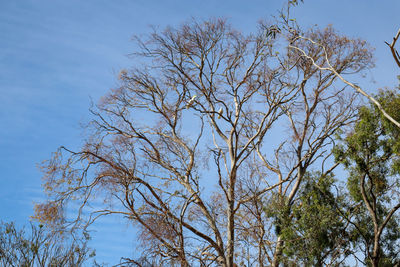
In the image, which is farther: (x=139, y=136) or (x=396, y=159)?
(x=139, y=136)

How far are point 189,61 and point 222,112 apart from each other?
5.27 ft

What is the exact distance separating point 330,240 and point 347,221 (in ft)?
2.04

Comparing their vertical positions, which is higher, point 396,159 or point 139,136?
point 139,136

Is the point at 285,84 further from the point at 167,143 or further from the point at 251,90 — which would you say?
the point at 167,143

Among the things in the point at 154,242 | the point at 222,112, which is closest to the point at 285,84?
the point at 222,112

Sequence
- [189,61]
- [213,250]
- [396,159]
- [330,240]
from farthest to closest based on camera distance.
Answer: [189,61], [213,250], [330,240], [396,159]

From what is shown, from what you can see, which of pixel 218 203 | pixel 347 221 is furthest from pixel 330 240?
pixel 218 203

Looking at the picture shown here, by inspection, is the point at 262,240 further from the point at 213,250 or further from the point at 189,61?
the point at 189,61

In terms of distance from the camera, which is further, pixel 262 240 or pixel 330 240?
pixel 262 240

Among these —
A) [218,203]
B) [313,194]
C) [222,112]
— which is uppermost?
[222,112]

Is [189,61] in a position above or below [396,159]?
above

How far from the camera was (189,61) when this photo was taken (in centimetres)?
1197

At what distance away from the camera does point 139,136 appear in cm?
1202

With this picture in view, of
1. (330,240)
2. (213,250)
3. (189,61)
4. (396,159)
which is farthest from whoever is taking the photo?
(189,61)
